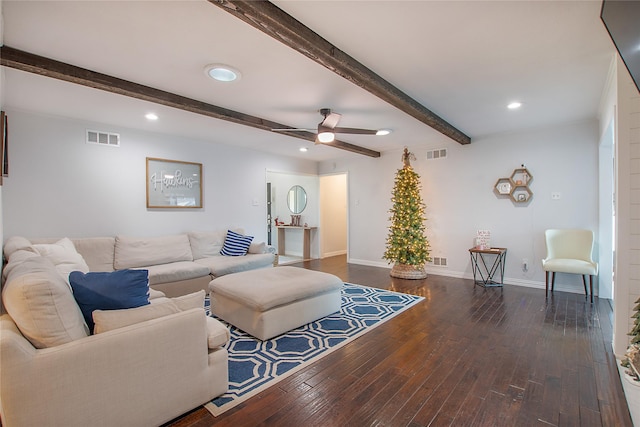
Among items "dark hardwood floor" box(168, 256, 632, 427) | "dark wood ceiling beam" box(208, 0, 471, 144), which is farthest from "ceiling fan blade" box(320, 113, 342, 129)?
"dark hardwood floor" box(168, 256, 632, 427)

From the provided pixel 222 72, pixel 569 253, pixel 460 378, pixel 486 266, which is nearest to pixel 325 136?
pixel 222 72

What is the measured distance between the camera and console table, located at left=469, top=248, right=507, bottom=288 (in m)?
4.88

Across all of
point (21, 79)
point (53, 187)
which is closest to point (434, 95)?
point (21, 79)

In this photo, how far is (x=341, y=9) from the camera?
190cm

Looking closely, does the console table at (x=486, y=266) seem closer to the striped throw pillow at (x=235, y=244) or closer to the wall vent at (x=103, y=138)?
the striped throw pillow at (x=235, y=244)

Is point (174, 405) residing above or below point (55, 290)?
below

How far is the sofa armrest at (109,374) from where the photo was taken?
4.36 ft

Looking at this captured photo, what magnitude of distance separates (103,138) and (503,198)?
6339 millimetres

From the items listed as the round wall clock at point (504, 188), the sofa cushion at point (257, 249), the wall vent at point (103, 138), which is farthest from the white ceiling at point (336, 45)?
the sofa cushion at point (257, 249)

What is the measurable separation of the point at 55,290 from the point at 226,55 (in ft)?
6.59

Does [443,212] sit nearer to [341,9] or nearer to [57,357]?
[341,9]

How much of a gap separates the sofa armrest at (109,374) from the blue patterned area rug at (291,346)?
0.32m

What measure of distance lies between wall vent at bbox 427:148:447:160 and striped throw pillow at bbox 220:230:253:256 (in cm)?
381

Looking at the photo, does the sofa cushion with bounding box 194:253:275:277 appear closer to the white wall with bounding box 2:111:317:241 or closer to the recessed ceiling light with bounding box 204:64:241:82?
the white wall with bounding box 2:111:317:241
